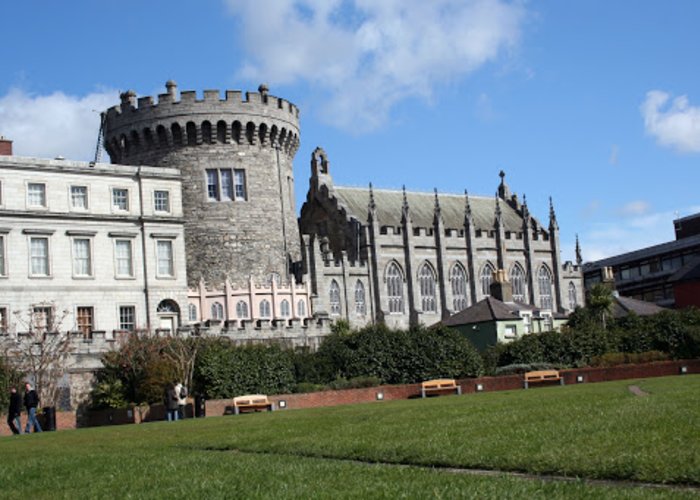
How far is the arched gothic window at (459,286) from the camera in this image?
265ft

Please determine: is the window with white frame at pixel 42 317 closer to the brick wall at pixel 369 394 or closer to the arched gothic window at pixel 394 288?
Answer: the brick wall at pixel 369 394

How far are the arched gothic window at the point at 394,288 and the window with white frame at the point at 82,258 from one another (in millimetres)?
25548

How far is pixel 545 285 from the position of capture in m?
88.4

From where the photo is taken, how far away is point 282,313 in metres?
65.6

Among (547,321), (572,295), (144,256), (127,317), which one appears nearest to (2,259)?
(127,317)

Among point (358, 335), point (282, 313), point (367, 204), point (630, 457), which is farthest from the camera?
point (367, 204)

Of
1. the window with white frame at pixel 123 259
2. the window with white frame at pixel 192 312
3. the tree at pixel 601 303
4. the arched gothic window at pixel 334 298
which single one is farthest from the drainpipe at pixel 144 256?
the tree at pixel 601 303

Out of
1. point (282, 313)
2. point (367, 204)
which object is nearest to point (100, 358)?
point (282, 313)

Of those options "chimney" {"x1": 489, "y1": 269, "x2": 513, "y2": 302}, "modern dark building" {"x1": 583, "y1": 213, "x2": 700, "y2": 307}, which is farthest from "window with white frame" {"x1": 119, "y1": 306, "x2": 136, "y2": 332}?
"modern dark building" {"x1": 583, "y1": 213, "x2": 700, "y2": 307}

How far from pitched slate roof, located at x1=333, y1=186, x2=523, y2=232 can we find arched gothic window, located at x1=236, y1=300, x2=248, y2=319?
16.2m

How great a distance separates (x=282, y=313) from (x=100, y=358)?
20204mm

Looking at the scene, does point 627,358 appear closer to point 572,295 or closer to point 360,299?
point 360,299

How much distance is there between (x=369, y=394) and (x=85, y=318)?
20.0 m

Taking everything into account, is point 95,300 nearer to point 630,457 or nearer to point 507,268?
point 507,268
